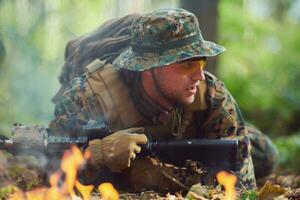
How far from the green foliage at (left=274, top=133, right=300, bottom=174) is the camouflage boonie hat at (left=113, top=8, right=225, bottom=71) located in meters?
3.26

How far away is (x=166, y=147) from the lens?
15.4 feet

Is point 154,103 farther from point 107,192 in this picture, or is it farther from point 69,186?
point 69,186

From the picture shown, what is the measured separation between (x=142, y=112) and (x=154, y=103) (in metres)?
0.13

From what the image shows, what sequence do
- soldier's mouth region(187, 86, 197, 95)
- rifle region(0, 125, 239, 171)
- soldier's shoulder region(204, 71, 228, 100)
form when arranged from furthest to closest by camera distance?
soldier's shoulder region(204, 71, 228, 100)
soldier's mouth region(187, 86, 197, 95)
rifle region(0, 125, 239, 171)

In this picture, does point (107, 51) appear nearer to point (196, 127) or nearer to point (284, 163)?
point (196, 127)

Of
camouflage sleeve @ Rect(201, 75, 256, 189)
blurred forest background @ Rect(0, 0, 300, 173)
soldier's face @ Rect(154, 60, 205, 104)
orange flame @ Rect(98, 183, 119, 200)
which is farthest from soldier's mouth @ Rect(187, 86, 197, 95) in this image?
blurred forest background @ Rect(0, 0, 300, 173)

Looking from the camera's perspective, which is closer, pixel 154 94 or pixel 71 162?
pixel 71 162

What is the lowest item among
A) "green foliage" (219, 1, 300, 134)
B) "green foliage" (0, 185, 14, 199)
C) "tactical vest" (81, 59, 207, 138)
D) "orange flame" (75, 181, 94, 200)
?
"green foliage" (219, 1, 300, 134)

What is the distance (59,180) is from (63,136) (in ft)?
1.36

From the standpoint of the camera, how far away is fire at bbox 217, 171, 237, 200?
13.6ft

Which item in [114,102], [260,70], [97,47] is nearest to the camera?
[114,102]

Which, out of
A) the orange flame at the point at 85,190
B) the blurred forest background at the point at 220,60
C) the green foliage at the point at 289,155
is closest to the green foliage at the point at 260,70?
the blurred forest background at the point at 220,60

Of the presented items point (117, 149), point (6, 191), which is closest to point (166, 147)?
point (117, 149)

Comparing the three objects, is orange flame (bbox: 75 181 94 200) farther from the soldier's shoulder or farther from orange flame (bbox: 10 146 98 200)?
the soldier's shoulder
